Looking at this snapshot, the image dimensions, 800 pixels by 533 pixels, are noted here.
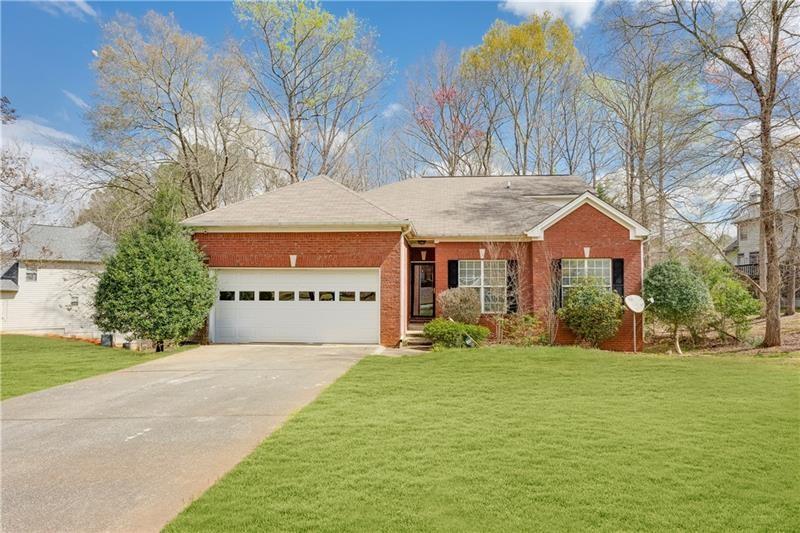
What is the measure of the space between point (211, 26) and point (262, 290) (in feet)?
51.6

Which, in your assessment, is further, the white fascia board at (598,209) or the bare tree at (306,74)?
the bare tree at (306,74)

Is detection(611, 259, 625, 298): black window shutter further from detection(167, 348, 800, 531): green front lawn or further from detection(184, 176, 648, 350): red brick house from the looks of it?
detection(167, 348, 800, 531): green front lawn

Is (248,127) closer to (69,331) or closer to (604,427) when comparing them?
(69,331)

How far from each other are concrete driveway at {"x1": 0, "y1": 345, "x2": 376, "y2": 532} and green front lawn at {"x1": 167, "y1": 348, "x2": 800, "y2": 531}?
0.44 metres

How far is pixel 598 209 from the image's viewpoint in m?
15.1

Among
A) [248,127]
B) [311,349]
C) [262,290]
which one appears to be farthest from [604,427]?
[248,127]

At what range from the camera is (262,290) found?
567 inches

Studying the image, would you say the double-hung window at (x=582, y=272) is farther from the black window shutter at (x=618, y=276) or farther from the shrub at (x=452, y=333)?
the shrub at (x=452, y=333)

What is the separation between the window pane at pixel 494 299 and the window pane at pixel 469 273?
1.58 feet

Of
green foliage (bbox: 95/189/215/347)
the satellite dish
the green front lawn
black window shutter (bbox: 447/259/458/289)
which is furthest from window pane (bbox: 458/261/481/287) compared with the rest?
green foliage (bbox: 95/189/215/347)

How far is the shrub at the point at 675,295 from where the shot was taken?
14234mm

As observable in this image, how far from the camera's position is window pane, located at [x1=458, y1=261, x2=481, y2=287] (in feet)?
52.0

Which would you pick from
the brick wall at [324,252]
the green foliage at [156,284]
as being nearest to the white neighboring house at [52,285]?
the brick wall at [324,252]

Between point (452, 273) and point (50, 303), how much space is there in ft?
79.1
